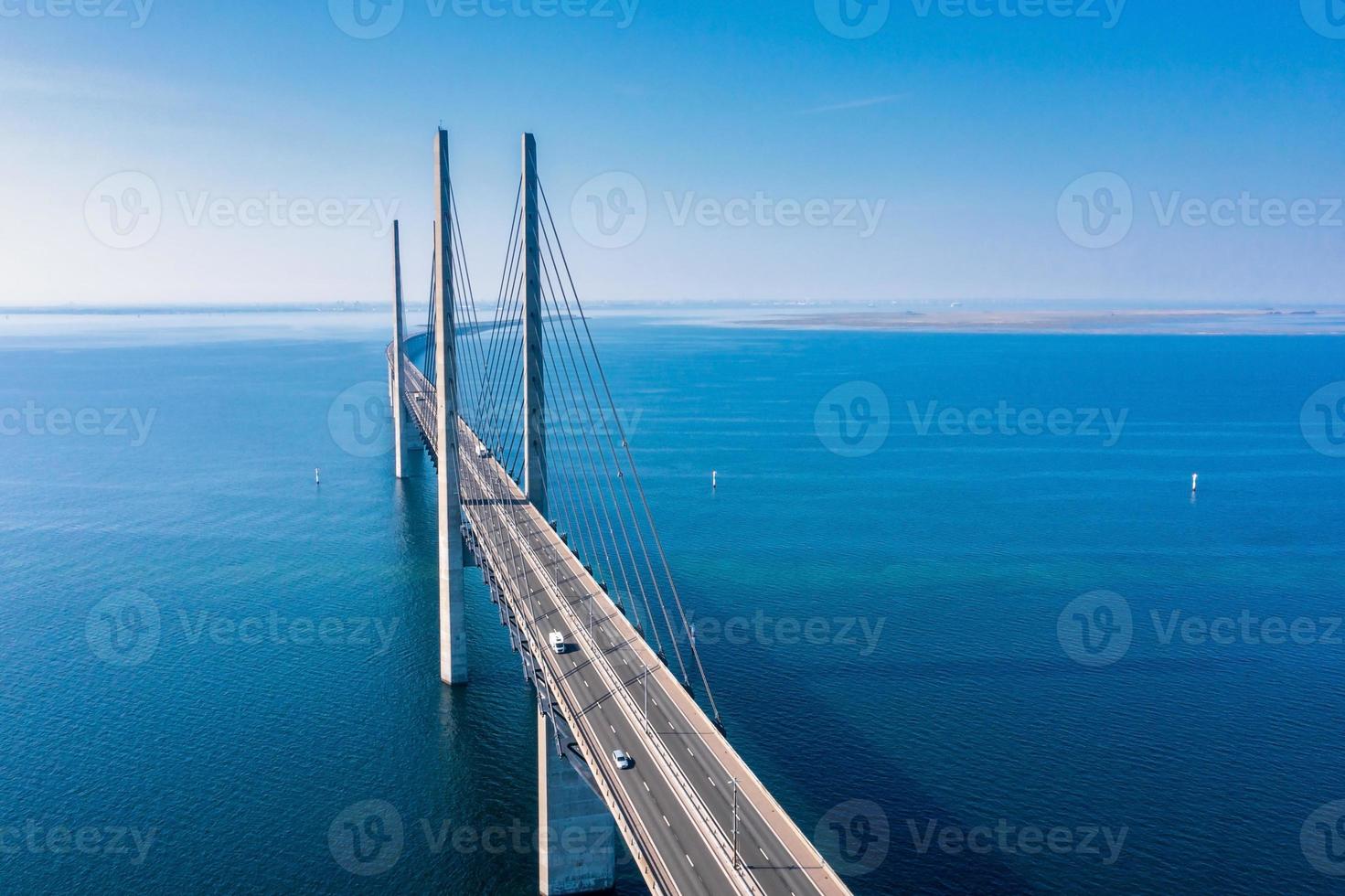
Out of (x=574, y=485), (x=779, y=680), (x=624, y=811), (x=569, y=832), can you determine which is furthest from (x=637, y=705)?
(x=574, y=485)

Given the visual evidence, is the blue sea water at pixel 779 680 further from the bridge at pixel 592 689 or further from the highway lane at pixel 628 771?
the highway lane at pixel 628 771

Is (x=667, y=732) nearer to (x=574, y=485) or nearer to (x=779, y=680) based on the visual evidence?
(x=779, y=680)

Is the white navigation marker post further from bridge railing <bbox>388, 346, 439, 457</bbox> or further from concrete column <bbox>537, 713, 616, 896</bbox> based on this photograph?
concrete column <bbox>537, 713, 616, 896</bbox>

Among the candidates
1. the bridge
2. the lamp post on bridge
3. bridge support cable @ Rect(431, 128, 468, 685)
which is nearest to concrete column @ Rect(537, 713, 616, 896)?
the bridge

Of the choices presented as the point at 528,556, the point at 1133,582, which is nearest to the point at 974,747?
the point at 528,556

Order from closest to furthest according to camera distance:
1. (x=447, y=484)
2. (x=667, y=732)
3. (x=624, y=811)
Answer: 1. (x=624, y=811)
2. (x=667, y=732)
3. (x=447, y=484)

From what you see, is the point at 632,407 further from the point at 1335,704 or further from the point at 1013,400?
the point at 1335,704

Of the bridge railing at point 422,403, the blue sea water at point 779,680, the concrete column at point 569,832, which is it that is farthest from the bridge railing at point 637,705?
the bridge railing at point 422,403
